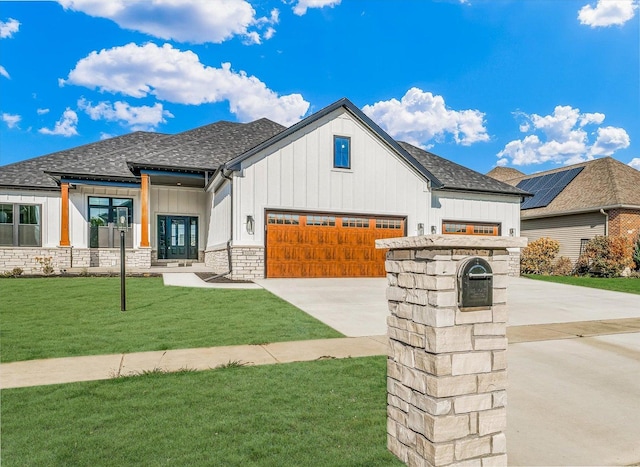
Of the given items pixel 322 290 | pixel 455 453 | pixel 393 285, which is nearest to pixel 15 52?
pixel 322 290

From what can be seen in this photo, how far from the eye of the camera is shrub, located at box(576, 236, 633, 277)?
1945 cm

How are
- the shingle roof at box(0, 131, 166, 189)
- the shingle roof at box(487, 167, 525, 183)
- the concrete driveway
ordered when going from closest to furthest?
the concrete driveway < the shingle roof at box(0, 131, 166, 189) < the shingle roof at box(487, 167, 525, 183)

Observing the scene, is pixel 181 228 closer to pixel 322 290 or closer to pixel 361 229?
pixel 361 229

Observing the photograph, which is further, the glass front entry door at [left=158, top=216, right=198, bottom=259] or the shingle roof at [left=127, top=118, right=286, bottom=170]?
the glass front entry door at [left=158, top=216, right=198, bottom=259]

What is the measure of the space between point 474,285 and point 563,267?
74.9ft

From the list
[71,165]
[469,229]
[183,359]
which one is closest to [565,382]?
[183,359]

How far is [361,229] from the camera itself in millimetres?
16656

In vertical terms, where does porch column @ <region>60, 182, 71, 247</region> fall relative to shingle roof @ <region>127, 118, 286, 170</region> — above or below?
below

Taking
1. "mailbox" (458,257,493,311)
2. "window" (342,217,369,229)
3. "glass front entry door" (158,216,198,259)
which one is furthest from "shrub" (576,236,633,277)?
"mailbox" (458,257,493,311)

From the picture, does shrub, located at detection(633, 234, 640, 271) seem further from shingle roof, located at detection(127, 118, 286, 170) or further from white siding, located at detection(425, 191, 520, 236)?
shingle roof, located at detection(127, 118, 286, 170)

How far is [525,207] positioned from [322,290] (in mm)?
19461

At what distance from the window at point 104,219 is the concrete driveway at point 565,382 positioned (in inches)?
496

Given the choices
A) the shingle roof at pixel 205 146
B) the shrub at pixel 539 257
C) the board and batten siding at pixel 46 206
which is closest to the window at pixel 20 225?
the board and batten siding at pixel 46 206

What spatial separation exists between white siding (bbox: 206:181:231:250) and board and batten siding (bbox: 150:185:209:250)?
165cm
